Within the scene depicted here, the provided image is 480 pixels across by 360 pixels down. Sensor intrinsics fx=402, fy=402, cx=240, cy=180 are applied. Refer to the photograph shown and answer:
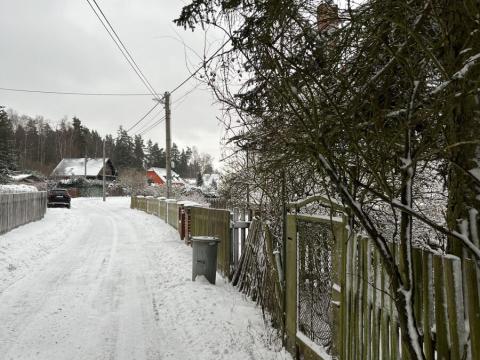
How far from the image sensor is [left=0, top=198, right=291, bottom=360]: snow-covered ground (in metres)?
4.46

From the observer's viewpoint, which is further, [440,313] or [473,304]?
[440,313]

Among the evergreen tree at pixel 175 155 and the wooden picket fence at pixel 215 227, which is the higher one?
the evergreen tree at pixel 175 155

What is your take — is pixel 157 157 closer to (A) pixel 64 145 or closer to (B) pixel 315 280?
(A) pixel 64 145

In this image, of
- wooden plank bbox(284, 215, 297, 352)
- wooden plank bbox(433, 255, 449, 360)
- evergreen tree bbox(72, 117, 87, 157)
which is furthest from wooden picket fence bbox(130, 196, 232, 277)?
evergreen tree bbox(72, 117, 87, 157)

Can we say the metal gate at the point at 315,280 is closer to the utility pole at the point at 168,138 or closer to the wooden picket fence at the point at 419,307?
the wooden picket fence at the point at 419,307

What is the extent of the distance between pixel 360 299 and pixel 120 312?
3.88 metres

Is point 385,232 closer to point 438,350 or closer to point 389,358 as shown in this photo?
point 389,358

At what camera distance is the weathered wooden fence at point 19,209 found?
13.9 meters

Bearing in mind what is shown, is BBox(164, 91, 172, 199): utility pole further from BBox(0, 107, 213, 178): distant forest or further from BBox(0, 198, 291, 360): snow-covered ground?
BBox(0, 107, 213, 178): distant forest

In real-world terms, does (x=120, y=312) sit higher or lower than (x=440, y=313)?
lower

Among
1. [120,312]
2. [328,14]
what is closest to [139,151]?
[120,312]

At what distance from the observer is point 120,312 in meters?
5.71

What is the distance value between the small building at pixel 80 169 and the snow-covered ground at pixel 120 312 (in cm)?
6694

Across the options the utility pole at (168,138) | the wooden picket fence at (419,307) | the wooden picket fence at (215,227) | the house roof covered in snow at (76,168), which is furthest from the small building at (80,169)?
the wooden picket fence at (419,307)
